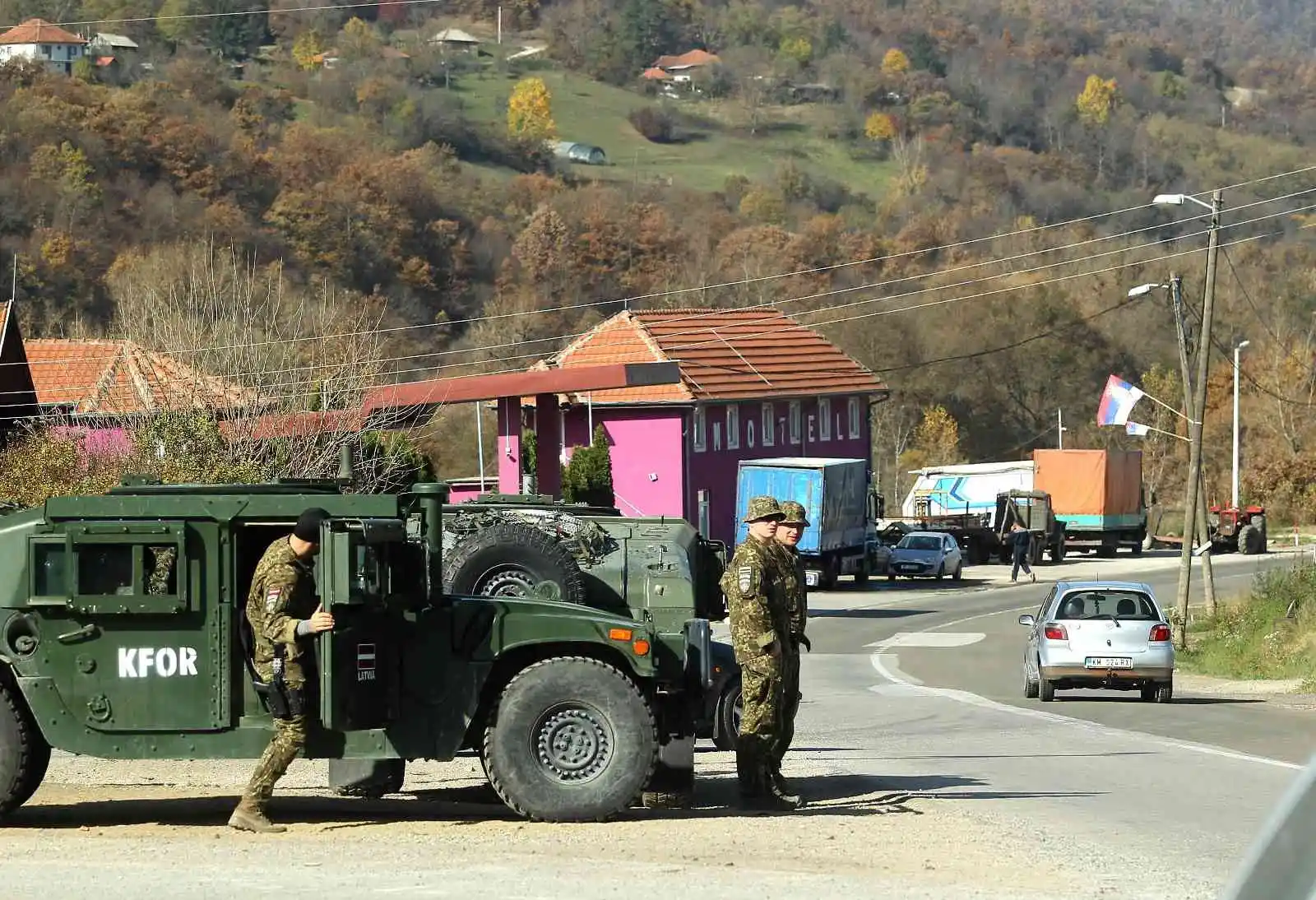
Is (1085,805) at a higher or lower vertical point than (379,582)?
lower

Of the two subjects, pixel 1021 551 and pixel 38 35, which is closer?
pixel 1021 551

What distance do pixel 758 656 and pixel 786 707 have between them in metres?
0.41

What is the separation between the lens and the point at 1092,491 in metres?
65.8

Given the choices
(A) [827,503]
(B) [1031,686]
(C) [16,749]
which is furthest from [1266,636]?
(C) [16,749]

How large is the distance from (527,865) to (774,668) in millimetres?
2644

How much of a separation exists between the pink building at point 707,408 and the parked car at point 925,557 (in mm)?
6966

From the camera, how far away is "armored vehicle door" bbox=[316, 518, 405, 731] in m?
10.7

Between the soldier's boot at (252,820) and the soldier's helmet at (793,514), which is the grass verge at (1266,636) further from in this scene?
the soldier's boot at (252,820)

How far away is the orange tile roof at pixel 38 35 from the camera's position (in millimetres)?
168500

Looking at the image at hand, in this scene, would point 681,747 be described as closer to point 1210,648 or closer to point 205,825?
point 205,825

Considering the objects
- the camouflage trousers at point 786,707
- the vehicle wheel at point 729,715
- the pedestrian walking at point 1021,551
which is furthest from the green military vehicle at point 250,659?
the pedestrian walking at point 1021,551

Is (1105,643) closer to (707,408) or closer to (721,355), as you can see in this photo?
(707,408)

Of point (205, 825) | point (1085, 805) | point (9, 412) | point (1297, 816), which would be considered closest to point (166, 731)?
point (205, 825)

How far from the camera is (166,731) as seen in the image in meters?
11.0
